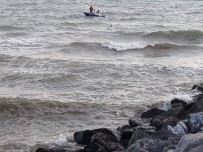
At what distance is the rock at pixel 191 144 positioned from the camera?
6.62 meters

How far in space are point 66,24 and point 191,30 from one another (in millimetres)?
9269

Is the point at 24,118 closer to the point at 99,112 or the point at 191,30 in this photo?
the point at 99,112

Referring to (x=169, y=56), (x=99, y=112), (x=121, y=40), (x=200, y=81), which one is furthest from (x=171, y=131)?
(x=121, y=40)

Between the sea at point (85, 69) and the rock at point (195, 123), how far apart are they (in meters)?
2.85

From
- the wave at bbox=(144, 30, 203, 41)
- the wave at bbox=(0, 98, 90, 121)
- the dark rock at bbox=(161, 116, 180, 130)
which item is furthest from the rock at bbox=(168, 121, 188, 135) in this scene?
the wave at bbox=(144, 30, 203, 41)

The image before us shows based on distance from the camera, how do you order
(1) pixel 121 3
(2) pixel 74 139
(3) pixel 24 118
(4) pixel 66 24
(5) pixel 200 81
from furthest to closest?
(1) pixel 121 3, (4) pixel 66 24, (5) pixel 200 81, (3) pixel 24 118, (2) pixel 74 139

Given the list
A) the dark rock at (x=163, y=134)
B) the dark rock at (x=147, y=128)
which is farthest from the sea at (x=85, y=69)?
the dark rock at (x=163, y=134)

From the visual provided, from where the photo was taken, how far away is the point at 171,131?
9297mm

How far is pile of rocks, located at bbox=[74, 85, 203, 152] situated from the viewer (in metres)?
7.15

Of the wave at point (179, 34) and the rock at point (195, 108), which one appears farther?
the wave at point (179, 34)

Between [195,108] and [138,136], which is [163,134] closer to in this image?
[138,136]

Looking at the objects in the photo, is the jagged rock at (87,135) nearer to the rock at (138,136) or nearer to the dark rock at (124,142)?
the dark rock at (124,142)

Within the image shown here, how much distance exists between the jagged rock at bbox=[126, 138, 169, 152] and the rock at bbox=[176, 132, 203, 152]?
3.35 ft

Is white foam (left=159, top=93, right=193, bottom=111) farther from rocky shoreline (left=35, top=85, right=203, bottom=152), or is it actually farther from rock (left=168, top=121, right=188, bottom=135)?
rock (left=168, top=121, right=188, bottom=135)
